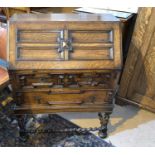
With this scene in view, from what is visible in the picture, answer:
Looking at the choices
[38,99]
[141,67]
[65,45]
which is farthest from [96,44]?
[141,67]

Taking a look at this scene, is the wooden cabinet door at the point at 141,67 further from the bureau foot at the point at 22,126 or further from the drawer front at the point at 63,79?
the bureau foot at the point at 22,126

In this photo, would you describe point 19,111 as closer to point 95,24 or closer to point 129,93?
point 95,24

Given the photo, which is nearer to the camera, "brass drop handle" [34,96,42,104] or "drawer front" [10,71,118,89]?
"drawer front" [10,71,118,89]

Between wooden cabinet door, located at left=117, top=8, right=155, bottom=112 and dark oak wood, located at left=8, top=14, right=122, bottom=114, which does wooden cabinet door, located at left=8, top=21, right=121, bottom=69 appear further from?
wooden cabinet door, located at left=117, top=8, right=155, bottom=112

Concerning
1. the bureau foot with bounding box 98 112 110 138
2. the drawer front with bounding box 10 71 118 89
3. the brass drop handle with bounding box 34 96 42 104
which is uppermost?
the drawer front with bounding box 10 71 118 89

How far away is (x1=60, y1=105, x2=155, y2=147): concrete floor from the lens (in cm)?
186

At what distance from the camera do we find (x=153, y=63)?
72.7 inches

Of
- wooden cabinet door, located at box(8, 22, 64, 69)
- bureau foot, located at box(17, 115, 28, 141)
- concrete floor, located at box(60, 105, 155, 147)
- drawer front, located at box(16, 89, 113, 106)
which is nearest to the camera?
wooden cabinet door, located at box(8, 22, 64, 69)

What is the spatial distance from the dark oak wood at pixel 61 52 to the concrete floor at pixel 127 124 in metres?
0.62

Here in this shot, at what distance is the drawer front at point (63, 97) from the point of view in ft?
5.04

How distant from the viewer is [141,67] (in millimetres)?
1921

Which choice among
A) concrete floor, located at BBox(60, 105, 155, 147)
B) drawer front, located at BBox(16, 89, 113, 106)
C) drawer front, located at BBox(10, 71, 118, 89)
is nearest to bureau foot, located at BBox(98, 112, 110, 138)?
concrete floor, located at BBox(60, 105, 155, 147)

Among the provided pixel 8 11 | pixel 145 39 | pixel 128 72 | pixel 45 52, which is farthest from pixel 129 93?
pixel 8 11
